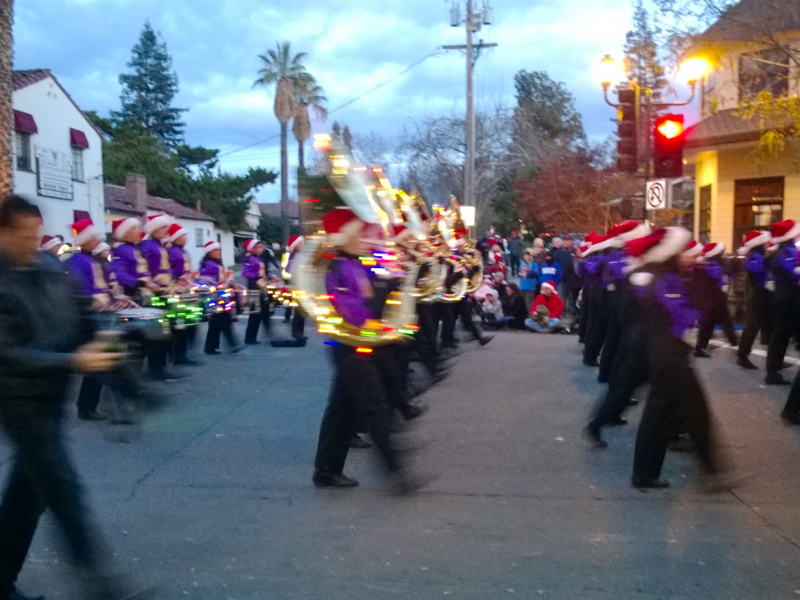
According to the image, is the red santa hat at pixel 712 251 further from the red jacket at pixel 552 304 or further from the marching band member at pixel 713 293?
the red jacket at pixel 552 304

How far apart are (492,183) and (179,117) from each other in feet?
138

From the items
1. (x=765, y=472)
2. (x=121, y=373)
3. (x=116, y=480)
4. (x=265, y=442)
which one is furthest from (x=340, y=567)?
(x=765, y=472)

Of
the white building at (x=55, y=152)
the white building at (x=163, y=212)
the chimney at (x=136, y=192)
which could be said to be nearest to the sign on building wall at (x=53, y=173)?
the white building at (x=55, y=152)

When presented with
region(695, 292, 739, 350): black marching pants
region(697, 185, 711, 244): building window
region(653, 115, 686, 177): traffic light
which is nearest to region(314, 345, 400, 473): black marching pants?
region(695, 292, 739, 350): black marching pants

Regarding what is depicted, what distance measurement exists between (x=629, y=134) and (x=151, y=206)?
3244 cm

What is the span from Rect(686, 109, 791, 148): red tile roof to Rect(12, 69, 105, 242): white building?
17.3 metres

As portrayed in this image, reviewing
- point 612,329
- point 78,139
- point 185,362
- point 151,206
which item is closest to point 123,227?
point 185,362

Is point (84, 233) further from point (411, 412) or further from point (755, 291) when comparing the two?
point (755, 291)

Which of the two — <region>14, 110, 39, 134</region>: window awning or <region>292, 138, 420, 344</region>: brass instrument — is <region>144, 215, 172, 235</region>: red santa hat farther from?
<region>14, 110, 39, 134</region>: window awning

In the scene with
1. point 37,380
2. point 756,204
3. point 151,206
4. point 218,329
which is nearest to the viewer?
point 37,380

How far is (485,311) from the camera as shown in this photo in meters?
15.2

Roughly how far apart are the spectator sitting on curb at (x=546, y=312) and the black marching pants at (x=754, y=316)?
4812 mm

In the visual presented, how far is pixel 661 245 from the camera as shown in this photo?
208 inches

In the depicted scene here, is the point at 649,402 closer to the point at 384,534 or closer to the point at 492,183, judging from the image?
the point at 384,534
